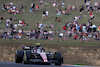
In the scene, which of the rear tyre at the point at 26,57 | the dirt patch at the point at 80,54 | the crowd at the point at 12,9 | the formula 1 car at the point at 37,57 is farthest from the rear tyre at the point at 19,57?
the crowd at the point at 12,9

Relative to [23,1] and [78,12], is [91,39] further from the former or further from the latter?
[23,1]

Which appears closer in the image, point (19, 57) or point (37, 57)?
point (19, 57)

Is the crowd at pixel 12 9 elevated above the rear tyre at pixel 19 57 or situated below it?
above

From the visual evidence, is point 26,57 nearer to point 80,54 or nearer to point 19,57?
point 19,57

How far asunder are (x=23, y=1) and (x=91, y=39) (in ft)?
65.3

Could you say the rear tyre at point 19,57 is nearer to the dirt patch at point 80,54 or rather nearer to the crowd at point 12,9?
the dirt patch at point 80,54

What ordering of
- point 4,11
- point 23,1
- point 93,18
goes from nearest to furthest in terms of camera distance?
point 93,18 → point 4,11 → point 23,1

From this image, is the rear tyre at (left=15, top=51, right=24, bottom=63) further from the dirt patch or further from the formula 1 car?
the dirt patch

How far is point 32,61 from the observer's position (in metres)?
12.4

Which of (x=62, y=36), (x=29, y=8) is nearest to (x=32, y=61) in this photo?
(x=62, y=36)

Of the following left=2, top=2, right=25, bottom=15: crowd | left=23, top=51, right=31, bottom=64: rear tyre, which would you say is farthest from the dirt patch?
left=2, top=2, right=25, bottom=15: crowd

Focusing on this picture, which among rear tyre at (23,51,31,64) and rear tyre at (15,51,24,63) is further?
rear tyre at (15,51,24,63)

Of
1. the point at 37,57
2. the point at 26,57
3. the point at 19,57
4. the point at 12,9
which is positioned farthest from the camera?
the point at 12,9

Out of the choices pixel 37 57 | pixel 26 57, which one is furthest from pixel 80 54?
pixel 26 57
